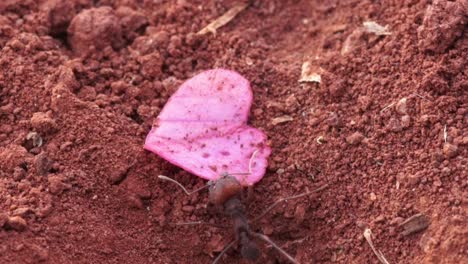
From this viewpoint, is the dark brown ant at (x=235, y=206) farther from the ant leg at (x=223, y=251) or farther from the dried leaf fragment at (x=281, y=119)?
the dried leaf fragment at (x=281, y=119)

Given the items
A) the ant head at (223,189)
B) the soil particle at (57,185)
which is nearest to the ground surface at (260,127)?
the soil particle at (57,185)

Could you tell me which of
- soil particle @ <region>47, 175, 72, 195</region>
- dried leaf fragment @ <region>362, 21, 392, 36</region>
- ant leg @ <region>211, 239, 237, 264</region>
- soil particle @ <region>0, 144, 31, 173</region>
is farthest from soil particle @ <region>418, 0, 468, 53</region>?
soil particle @ <region>0, 144, 31, 173</region>

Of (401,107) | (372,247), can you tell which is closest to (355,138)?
(401,107)

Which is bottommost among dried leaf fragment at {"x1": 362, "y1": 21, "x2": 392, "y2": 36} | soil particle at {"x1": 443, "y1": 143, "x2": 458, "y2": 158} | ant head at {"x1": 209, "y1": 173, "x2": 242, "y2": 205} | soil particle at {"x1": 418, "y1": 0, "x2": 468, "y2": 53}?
ant head at {"x1": 209, "y1": 173, "x2": 242, "y2": 205}

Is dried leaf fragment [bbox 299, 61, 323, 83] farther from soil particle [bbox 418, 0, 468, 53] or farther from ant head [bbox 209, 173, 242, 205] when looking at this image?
ant head [bbox 209, 173, 242, 205]

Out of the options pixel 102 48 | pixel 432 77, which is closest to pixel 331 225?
pixel 432 77
